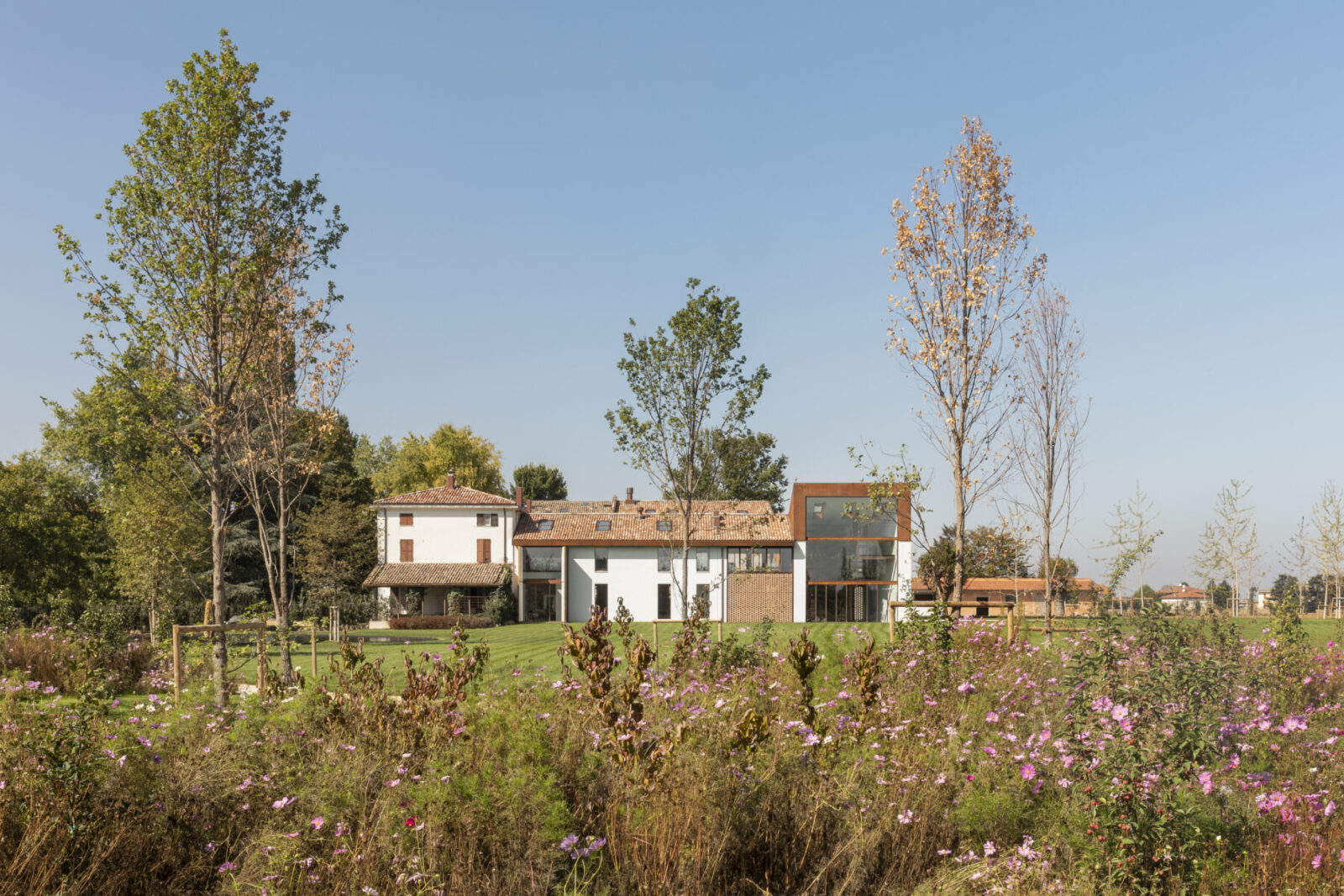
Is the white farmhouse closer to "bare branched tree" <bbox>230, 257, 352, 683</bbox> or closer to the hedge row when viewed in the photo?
the hedge row

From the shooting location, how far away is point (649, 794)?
4.54m

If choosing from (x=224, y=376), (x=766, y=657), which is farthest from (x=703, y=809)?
(x=224, y=376)

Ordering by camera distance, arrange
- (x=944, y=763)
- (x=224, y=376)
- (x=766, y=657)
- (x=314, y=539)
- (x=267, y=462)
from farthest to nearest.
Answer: (x=314, y=539) < (x=267, y=462) < (x=224, y=376) < (x=766, y=657) < (x=944, y=763)

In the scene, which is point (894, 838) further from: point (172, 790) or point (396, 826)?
point (172, 790)

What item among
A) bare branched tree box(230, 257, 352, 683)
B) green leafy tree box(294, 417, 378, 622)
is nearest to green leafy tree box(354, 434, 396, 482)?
green leafy tree box(294, 417, 378, 622)

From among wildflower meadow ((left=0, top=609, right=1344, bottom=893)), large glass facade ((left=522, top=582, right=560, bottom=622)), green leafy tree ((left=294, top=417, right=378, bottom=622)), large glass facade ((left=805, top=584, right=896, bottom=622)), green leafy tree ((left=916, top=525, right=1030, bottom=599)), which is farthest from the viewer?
large glass facade ((left=522, top=582, right=560, bottom=622))

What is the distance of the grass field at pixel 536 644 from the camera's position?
35.7ft

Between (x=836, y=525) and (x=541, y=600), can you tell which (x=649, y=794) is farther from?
(x=541, y=600)

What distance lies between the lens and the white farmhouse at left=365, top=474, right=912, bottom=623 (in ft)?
137

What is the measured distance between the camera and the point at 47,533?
2980cm

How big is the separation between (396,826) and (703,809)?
1558 mm

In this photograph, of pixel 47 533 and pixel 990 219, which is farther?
pixel 47 533

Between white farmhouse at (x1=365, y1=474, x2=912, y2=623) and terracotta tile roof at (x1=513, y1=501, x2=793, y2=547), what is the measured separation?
74mm

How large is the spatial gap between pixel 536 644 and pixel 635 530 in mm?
21036
